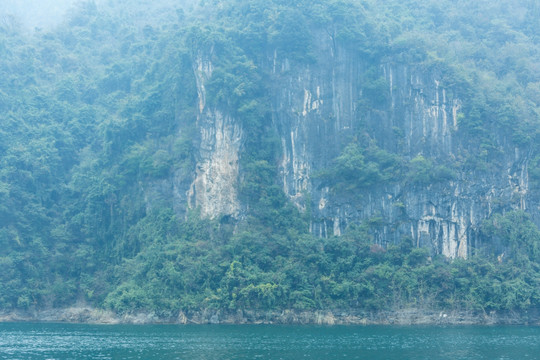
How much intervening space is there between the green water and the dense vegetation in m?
3.57

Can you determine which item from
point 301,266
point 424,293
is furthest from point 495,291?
point 301,266

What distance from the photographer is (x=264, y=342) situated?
1020 inches

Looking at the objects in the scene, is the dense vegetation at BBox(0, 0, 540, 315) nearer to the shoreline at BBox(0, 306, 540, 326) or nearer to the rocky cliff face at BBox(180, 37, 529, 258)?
the shoreline at BBox(0, 306, 540, 326)

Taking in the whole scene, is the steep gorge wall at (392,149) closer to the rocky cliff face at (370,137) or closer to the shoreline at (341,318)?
the rocky cliff face at (370,137)

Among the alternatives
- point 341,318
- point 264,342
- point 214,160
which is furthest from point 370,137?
point 264,342

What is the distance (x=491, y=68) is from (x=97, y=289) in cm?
3387

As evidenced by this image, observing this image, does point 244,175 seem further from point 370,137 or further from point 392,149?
point 392,149

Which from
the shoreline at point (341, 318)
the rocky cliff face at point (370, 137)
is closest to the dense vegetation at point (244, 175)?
the shoreline at point (341, 318)

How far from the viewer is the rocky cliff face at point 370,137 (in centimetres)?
4062

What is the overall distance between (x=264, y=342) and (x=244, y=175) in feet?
62.6

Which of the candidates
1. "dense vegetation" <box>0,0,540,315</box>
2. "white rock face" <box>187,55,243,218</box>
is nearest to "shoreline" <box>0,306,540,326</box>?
"dense vegetation" <box>0,0,540,315</box>

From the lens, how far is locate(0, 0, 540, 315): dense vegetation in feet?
122

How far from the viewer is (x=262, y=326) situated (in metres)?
34.3

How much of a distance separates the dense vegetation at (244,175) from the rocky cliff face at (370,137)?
2.31 feet
